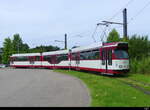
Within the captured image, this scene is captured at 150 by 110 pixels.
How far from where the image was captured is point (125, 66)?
19047 millimetres

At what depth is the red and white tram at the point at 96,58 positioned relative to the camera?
62.1 ft

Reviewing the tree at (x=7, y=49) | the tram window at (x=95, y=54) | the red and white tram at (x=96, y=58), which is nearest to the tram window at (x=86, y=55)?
the red and white tram at (x=96, y=58)

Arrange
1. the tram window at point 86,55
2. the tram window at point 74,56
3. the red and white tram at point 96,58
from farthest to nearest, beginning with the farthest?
the tram window at point 74,56 < the tram window at point 86,55 < the red and white tram at point 96,58

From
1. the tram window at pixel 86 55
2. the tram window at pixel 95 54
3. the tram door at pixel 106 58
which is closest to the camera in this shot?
the tram door at pixel 106 58

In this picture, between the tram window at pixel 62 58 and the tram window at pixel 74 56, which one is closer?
the tram window at pixel 74 56

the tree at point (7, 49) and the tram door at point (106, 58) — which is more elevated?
the tree at point (7, 49)

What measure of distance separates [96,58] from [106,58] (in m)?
2.18

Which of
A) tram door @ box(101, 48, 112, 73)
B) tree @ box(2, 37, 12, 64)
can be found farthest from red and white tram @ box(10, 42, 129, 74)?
tree @ box(2, 37, 12, 64)

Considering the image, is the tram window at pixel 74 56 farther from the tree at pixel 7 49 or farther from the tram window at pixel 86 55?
the tree at pixel 7 49

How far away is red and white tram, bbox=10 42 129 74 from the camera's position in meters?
18.9

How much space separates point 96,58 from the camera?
21.9 m

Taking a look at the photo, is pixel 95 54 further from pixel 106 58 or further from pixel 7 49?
pixel 7 49

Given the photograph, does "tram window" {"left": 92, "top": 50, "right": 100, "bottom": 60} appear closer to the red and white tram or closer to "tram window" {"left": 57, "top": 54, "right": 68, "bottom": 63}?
the red and white tram

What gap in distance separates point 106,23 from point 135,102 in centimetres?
1886
